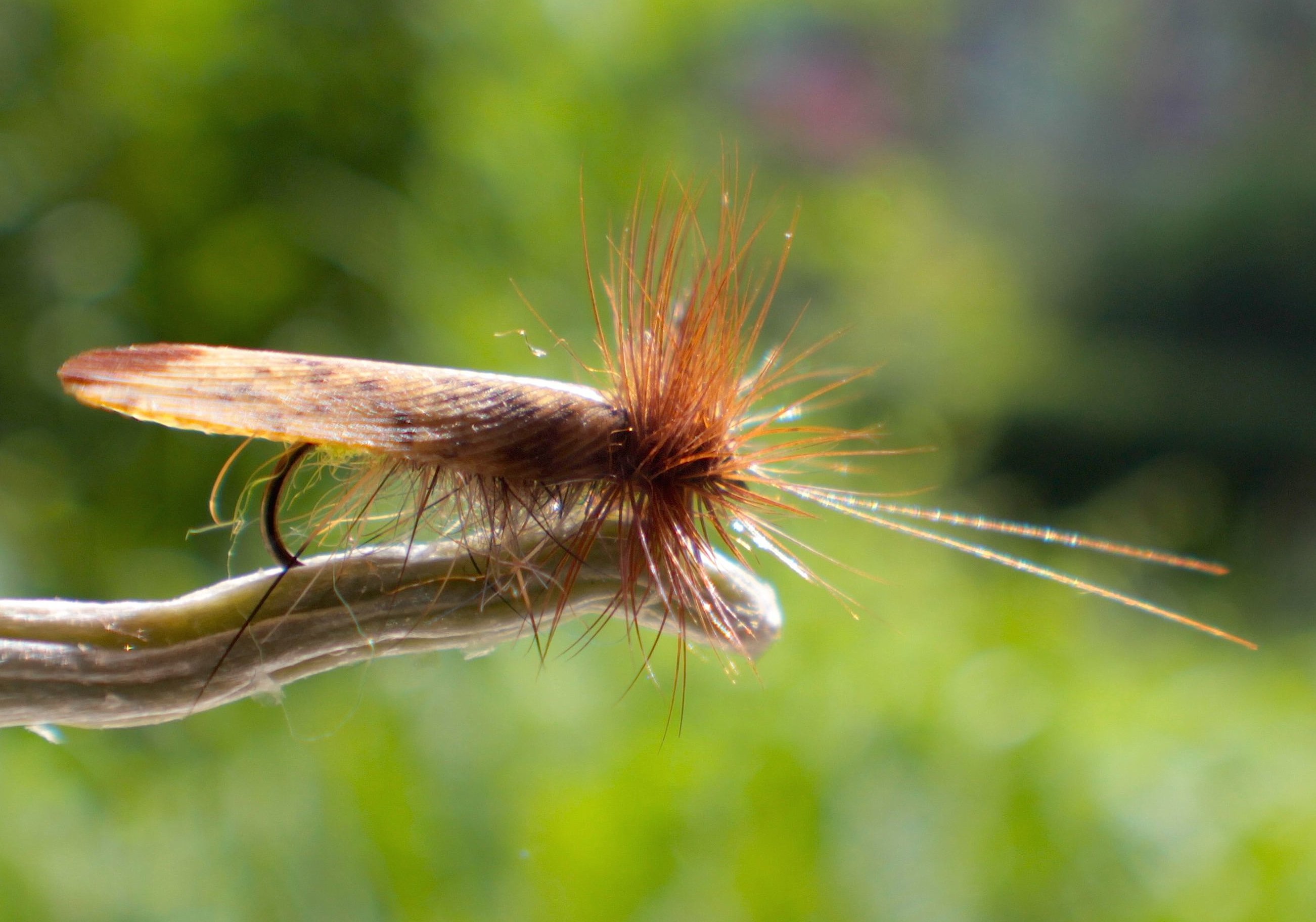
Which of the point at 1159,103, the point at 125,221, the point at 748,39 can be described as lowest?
the point at 125,221

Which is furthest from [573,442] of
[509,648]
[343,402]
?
[509,648]

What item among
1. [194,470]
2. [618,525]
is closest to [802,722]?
[618,525]

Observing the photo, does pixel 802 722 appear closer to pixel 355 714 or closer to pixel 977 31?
pixel 355 714

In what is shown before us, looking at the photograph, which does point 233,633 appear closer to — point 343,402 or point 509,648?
point 343,402

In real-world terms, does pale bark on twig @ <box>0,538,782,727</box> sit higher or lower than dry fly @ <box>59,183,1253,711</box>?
lower

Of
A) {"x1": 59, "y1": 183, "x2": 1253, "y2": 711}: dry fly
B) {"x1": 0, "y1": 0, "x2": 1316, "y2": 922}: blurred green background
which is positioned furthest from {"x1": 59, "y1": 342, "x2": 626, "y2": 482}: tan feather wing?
{"x1": 0, "y1": 0, "x2": 1316, "y2": 922}: blurred green background

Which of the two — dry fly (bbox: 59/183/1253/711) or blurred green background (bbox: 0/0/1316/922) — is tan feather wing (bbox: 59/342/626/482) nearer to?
dry fly (bbox: 59/183/1253/711)
